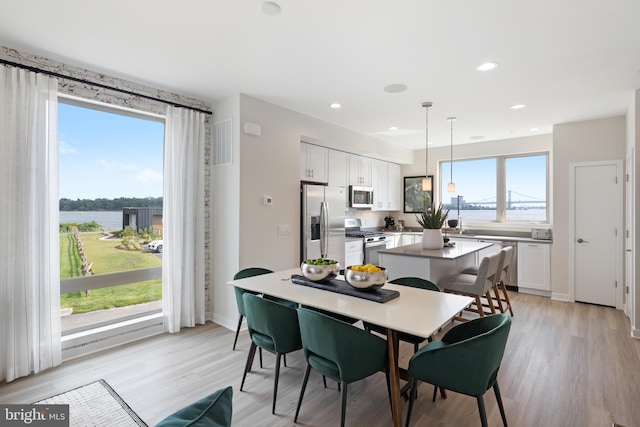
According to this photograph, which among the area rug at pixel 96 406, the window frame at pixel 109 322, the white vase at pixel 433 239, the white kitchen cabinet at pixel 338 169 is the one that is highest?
the white kitchen cabinet at pixel 338 169

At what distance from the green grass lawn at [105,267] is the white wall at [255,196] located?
29.2 inches

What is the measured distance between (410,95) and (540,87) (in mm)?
1308

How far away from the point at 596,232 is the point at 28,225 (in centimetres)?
656

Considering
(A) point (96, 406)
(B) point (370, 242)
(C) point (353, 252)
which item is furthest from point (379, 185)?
(A) point (96, 406)

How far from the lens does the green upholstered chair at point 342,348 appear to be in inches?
71.9

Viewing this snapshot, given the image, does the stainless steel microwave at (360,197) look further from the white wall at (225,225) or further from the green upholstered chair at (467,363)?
the green upholstered chair at (467,363)

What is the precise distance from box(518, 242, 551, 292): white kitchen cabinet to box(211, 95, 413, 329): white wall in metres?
3.71

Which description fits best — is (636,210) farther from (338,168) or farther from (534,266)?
(338,168)

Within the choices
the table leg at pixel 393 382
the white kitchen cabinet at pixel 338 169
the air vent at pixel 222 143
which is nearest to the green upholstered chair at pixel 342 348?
the table leg at pixel 393 382

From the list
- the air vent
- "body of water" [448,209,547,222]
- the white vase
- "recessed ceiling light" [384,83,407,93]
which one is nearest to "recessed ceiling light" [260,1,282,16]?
"recessed ceiling light" [384,83,407,93]

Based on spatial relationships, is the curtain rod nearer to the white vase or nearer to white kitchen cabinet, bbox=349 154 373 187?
white kitchen cabinet, bbox=349 154 373 187

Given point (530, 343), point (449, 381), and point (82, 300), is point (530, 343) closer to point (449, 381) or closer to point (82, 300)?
point (449, 381)

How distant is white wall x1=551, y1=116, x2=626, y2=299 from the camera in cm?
450

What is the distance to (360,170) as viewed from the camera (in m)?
6.07
